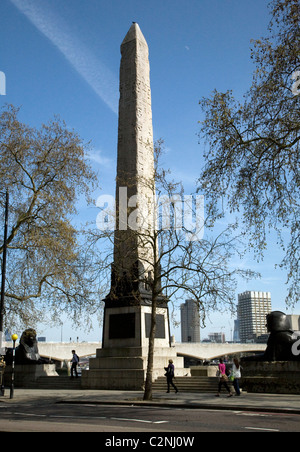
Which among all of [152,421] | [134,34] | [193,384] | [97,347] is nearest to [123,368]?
[193,384]

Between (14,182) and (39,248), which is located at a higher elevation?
(14,182)

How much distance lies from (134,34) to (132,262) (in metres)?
13.5

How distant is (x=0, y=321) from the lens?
882 inches

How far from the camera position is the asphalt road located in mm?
9978

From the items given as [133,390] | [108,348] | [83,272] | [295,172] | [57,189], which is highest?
[57,189]

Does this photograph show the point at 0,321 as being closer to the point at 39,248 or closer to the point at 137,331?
the point at 39,248

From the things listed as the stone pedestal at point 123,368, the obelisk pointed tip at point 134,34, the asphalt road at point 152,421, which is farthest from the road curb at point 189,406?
the obelisk pointed tip at point 134,34

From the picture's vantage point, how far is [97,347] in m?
90.0

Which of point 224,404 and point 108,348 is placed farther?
point 108,348

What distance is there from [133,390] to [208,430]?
44.4 ft

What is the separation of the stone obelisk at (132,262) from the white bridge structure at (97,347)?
160 feet
